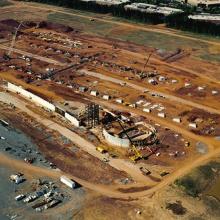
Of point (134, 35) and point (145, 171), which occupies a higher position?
point (134, 35)

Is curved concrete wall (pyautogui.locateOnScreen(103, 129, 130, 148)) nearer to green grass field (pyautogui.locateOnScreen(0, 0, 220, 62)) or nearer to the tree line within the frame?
green grass field (pyautogui.locateOnScreen(0, 0, 220, 62))

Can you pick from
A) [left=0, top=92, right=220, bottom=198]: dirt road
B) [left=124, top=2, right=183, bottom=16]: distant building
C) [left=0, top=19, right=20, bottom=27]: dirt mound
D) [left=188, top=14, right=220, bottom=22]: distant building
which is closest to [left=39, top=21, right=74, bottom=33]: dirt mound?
[left=0, top=19, right=20, bottom=27]: dirt mound

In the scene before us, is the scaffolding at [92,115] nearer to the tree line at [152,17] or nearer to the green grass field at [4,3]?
the tree line at [152,17]

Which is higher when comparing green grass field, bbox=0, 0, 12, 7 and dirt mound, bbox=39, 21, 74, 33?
green grass field, bbox=0, 0, 12, 7

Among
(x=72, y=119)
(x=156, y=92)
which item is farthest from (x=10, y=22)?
(x=72, y=119)

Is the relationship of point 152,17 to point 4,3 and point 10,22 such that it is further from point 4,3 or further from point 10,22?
point 4,3

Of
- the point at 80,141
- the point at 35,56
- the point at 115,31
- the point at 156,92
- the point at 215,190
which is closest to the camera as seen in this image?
the point at 215,190

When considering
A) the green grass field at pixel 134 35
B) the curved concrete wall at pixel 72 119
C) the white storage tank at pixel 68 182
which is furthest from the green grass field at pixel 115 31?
the white storage tank at pixel 68 182

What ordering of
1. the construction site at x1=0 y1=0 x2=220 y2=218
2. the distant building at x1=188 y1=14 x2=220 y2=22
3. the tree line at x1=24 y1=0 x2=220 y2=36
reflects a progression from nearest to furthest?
the construction site at x1=0 y1=0 x2=220 y2=218, the tree line at x1=24 y1=0 x2=220 y2=36, the distant building at x1=188 y1=14 x2=220 y2=22
